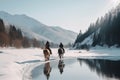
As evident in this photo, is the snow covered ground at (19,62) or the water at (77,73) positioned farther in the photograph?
the snow covered ground at (19,62)

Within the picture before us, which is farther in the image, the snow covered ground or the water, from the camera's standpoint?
the snow covered ground

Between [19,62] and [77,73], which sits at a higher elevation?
[19,62]

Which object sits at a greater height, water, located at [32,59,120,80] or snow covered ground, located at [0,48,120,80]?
snow covered ground, located at [0,48,120,80]

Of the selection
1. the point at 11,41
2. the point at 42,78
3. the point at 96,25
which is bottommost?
the point at 42,78

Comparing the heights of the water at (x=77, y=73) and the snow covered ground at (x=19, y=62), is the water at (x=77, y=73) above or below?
below

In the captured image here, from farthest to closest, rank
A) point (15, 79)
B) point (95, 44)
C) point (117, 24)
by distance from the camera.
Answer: point (95, 44) → point (117, 24) → point (15, 79)

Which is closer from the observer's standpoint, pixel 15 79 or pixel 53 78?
pixel 15 79

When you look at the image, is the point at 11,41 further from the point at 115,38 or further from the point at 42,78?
the point at 42,78

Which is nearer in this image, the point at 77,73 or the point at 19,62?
the point at 77,73

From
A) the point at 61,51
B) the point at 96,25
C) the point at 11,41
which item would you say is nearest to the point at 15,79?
the point at 61,51

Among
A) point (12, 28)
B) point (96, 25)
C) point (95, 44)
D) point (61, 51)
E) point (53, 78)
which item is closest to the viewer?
point (53, 78)

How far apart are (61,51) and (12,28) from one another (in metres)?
94.0

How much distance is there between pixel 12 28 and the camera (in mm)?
139750

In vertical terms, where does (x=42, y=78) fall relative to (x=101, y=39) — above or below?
below
